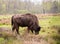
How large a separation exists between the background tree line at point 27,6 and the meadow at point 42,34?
0.14 feet

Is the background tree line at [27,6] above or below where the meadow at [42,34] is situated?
above

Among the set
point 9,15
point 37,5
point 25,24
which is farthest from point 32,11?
point 25,24

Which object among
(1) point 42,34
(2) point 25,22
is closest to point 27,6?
(1) point 42,34

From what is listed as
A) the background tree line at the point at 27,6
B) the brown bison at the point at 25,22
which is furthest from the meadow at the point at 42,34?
the brown bison at the point at 25,22

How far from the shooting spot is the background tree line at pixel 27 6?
1.38 metres

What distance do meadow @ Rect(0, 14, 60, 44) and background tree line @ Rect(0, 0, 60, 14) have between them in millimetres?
44

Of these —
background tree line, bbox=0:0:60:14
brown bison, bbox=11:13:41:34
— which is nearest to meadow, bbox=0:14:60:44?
background tree line, bbox=0:0:60:14

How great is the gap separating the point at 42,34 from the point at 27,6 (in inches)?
8.6

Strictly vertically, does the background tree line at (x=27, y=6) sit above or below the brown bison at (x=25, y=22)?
above

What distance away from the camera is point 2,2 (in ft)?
4.87

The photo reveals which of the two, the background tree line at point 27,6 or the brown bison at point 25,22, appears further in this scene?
the brown bison at point 25,22

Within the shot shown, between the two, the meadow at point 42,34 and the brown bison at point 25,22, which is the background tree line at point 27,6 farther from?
the brown bison at point 25,22

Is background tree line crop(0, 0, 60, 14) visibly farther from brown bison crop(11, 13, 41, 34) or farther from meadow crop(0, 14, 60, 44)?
brown bison crop(11, 13, 41, 34)

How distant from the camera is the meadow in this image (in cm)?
131
